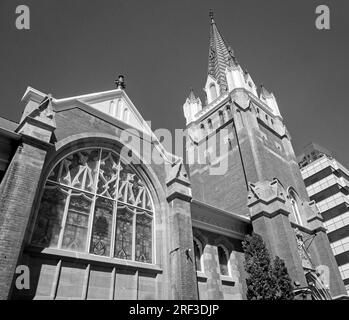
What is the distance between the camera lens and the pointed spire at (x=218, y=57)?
109 feet

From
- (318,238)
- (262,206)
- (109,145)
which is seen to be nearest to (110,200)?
(109,145)

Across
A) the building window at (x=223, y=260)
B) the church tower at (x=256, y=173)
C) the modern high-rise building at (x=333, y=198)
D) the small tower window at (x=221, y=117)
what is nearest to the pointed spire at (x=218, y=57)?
the church tower at (x=256, y=173)

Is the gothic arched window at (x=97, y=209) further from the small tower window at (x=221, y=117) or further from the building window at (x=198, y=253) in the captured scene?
the small tower window at (x=221, y=117)

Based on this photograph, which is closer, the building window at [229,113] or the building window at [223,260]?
the building window at [223,260]

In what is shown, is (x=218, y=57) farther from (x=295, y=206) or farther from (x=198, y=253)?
(x=198, y=253)

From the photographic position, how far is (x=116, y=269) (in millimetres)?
9328

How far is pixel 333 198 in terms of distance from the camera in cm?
3366

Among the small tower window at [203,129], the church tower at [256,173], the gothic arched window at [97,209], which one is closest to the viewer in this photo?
the gothic arched window at [97,209]

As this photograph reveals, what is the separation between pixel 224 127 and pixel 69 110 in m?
16.4

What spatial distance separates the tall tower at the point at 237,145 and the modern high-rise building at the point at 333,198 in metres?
13.1

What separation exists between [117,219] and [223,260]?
6.65 meters

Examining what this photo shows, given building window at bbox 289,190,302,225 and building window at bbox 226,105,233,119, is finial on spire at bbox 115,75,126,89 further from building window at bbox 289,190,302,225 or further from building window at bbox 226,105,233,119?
building window at bbox 289,190,302,225

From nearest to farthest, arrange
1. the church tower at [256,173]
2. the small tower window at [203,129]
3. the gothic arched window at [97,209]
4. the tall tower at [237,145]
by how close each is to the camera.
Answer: the gothic arched window at [97,209]
the church tower at [256,173]
the tall tower at [237,145]
the small tower window at [203,129]

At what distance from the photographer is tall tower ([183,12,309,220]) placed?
66.2 feet
